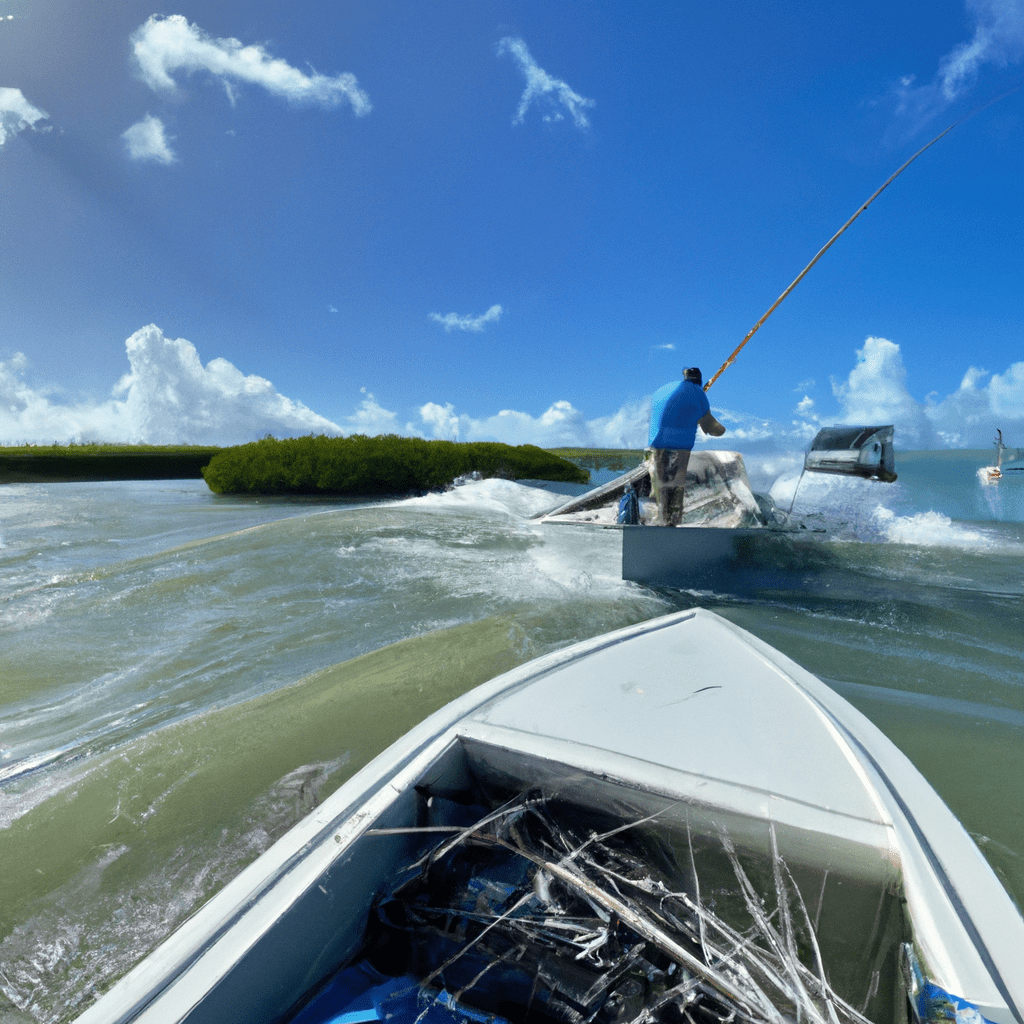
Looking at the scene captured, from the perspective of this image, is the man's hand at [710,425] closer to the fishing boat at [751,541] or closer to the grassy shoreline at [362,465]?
the fishing boat at [751,541]

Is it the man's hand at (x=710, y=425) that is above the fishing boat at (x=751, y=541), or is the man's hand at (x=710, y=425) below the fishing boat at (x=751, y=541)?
above

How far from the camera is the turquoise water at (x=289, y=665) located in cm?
152

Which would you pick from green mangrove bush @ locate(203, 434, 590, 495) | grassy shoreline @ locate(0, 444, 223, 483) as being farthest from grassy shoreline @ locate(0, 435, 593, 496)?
grassy shoreline @ locate(0, 444, 223, 483)

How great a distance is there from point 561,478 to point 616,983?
50.9ft

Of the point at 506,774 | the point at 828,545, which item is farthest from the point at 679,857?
the point at 828,545

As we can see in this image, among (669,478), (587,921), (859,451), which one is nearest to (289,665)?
(587,921)

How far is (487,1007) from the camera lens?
0.86 meters

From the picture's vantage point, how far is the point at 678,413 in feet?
15.6

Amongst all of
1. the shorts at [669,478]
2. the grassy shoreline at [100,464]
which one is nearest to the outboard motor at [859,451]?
the shorts at [669,478]

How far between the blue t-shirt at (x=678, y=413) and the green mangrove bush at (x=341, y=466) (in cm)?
992

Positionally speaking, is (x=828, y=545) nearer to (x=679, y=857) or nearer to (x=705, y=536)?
(x=705, y=536)

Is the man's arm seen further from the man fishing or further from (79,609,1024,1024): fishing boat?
(79,609,1024,1024): fishing boat

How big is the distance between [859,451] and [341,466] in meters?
11.2

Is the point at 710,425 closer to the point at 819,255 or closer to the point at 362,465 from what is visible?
the point at 819,255
